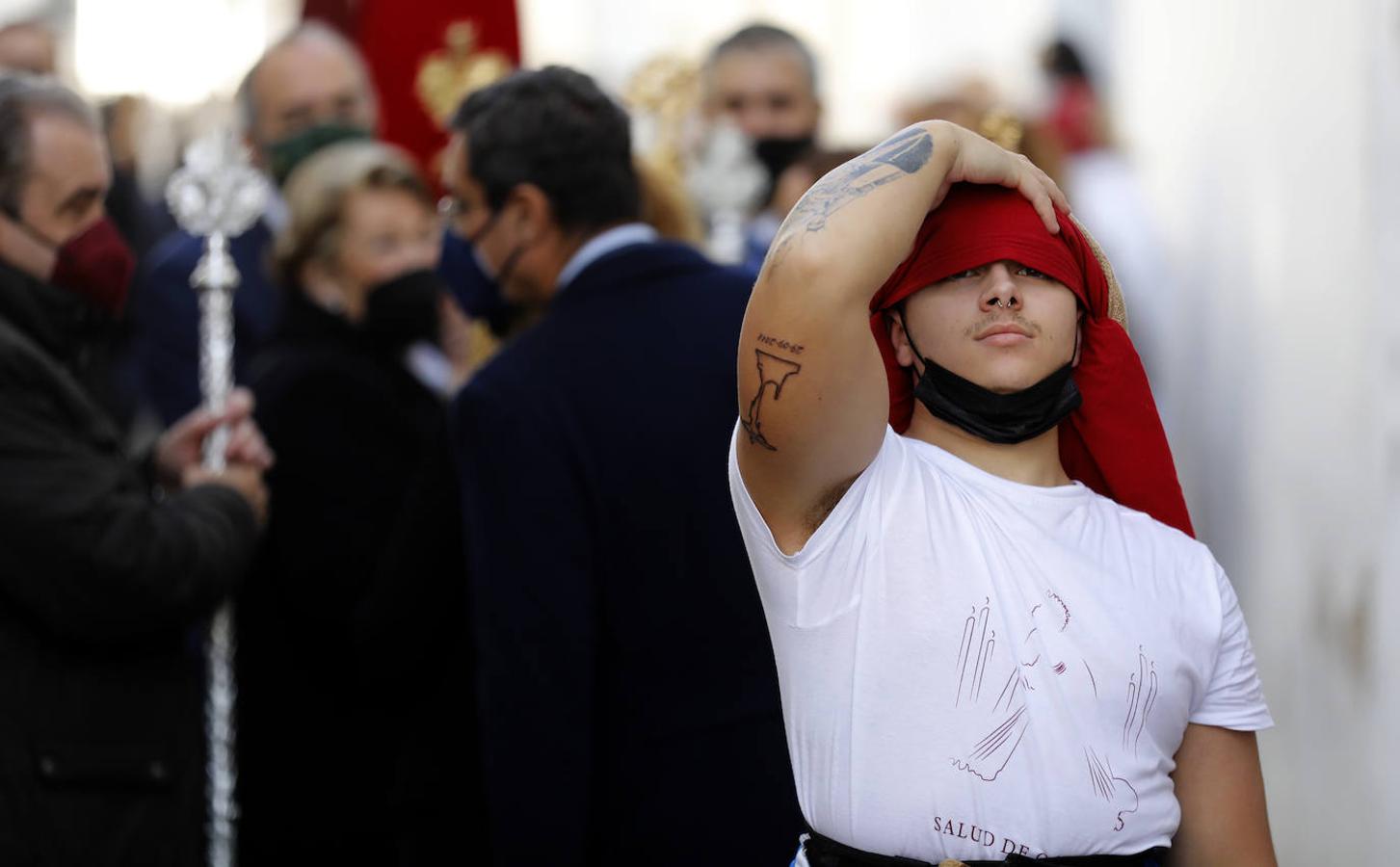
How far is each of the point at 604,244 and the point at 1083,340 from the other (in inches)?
51.5

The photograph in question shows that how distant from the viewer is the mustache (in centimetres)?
266

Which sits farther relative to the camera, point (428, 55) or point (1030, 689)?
point (428, 55)

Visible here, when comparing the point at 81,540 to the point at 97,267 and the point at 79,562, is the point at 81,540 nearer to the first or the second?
the point at 79,562

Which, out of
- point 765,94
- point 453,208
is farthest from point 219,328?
point 765,94

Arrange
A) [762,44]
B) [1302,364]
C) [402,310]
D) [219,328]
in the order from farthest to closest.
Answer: [762,44] → [1302,364] → [402,310] → [219,328]

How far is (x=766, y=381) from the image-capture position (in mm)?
2588

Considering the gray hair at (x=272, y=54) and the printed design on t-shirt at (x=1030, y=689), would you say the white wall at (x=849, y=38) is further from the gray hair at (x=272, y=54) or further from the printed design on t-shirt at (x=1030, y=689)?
the printed design on t-shirt at (x=1030, y=689)

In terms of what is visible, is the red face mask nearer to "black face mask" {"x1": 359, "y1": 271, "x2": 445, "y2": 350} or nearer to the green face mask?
"black face mask" {"x1": 359, "y1": 271, "x2": 445, "y2": 350}

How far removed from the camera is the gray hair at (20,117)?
376 cm

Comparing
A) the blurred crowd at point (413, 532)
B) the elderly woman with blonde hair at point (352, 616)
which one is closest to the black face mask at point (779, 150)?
the blurred crowd at point (413, 532)

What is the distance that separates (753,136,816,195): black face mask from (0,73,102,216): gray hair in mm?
2556

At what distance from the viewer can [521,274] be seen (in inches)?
155

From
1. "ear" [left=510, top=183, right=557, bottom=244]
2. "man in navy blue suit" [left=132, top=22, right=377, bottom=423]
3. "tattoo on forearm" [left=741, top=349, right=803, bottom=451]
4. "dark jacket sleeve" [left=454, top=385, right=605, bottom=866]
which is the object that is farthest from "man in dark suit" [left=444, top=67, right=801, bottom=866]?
"man in navy blue suit" [left=132, top=22, right=377, bottom=423]

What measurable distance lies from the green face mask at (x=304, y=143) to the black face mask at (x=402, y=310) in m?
1.03
